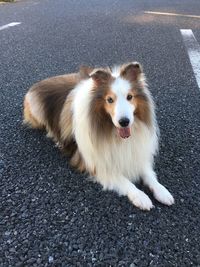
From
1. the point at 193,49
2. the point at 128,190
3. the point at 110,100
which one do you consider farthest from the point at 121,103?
the point at 193,49

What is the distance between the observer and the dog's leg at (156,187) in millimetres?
2900

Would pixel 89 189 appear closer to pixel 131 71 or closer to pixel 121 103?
pixel 121 103

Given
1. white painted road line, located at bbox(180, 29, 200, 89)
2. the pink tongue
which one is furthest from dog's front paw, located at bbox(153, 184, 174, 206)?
white painted road line, located at bbox(180, 29, 200, 89)

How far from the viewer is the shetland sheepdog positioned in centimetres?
284

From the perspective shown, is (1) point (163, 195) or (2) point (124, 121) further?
(1) point (163, 195)

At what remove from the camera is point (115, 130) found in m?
2.97

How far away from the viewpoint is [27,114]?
4039mm

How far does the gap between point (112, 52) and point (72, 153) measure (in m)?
3.43

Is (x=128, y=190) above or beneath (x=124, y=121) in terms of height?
beneath

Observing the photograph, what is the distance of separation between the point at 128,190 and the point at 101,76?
2.80 feet

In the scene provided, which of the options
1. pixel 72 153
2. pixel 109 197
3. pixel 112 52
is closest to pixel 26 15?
pixel 112 52

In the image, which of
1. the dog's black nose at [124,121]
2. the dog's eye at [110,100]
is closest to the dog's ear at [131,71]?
the dog's eye at [110,100]

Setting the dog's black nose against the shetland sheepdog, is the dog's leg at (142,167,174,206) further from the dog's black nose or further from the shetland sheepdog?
the dog's black nose

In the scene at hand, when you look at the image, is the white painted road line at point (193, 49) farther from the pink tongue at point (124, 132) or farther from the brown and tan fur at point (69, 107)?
the pink tongue at point (124, 132)
